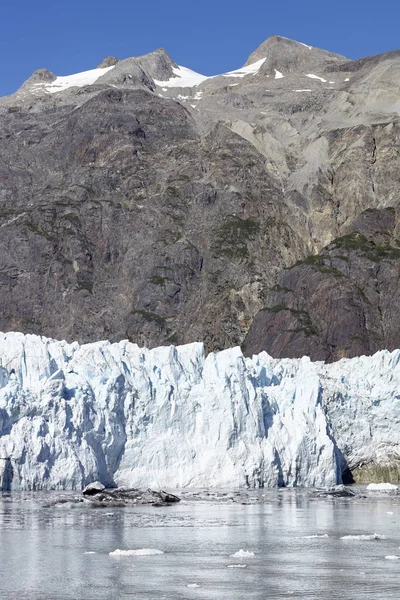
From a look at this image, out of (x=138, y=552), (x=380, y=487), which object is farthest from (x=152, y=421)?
(x=138, y=552)

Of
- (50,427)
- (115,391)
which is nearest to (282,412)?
(115,391)

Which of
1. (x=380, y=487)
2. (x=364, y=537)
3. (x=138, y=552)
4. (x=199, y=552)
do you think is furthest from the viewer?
(x=380, y=487)

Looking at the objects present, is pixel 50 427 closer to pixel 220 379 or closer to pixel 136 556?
pixel 220 379

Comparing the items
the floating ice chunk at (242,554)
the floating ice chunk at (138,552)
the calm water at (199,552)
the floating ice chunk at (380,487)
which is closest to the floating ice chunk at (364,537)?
the calm water at (199,552)

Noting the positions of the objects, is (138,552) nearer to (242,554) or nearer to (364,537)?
(242,554)

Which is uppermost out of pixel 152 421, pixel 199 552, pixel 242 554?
Result: pixel 152 421

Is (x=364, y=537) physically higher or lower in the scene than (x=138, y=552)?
higher

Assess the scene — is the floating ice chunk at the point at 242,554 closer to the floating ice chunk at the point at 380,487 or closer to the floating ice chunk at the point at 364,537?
the floating ice chunk at the point at 364,537

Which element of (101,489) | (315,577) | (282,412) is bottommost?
(315,577)
